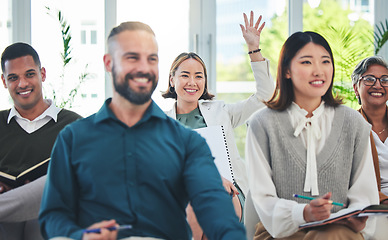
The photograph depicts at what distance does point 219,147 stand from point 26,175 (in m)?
1.13

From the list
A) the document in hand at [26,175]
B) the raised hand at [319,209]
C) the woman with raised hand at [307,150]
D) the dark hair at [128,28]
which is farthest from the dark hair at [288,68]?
the document in hand at [26,175]

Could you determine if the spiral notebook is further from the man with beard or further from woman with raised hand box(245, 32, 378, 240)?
the man with beard

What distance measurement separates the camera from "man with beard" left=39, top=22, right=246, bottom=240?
61.1 inches

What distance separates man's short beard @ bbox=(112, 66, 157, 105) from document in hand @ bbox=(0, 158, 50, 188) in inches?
36.8

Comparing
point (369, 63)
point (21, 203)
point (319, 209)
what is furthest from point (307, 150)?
point (21, 203)

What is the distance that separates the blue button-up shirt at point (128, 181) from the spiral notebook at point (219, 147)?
1.09m

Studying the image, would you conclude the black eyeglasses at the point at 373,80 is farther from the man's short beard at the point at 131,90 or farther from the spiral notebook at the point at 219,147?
the man's short beard at the point at 131,90

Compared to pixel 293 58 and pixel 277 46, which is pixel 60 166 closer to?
pixel 293 58

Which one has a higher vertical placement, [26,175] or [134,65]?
[134,65]

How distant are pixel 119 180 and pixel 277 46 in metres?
3.32

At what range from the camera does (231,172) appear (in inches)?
111

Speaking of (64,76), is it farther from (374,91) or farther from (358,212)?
(358,212)

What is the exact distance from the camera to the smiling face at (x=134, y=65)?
158 centimetres

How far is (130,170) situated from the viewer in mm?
1575
